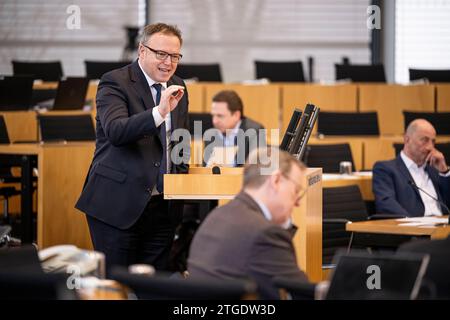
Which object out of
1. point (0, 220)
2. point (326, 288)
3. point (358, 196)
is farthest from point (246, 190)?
point (0, 220)

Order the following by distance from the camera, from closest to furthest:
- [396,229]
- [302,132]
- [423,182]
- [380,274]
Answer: [380,274] < [302,132] < [396,229] < [423,182]

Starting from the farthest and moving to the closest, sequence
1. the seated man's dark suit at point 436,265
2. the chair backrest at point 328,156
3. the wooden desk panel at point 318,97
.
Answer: the wooden desk panel at point 318,97 → the chair backrest at point 328,156 → the seated man's dark suit at point 436,265

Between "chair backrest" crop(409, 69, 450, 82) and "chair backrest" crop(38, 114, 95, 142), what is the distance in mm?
4428

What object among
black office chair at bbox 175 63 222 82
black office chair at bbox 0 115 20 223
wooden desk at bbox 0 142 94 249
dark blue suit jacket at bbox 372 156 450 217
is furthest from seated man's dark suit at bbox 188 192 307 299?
black office chair at bbox 175 63 222 82

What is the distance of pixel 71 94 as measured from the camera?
8.94m

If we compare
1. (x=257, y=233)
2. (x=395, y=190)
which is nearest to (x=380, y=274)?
(x=257, y=233)

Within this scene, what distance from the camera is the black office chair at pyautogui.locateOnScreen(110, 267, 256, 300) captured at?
99.1 inches

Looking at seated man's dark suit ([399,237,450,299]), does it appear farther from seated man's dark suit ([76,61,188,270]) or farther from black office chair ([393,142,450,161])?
black office chair ([393,142,450,161])

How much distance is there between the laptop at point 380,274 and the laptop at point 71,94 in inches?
247

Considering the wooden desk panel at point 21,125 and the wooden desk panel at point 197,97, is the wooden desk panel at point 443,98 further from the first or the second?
the wooden desk panel at point 21,125

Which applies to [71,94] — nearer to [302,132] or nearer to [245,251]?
[302,132]

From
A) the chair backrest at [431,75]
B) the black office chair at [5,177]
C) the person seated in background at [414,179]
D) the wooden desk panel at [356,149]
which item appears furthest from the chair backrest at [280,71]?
the person seated in background at [414,179]

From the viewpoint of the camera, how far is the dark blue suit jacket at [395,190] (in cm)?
675

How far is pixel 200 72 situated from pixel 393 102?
2260mm
